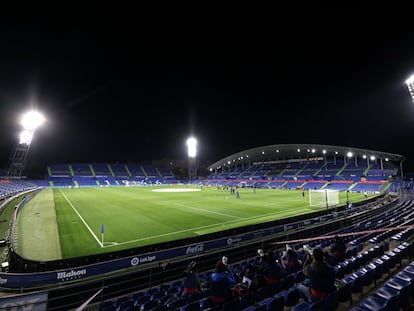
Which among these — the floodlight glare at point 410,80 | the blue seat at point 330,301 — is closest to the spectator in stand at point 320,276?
the blue seat at point 330,301

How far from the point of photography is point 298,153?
238 ft

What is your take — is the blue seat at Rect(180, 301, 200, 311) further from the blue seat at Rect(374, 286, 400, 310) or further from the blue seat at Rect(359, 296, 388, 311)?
the blue seat at Rect(374, 286, 400, 310)

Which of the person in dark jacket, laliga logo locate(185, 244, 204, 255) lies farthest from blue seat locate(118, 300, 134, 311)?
laliga logo locate(185, 244, 204, 255)

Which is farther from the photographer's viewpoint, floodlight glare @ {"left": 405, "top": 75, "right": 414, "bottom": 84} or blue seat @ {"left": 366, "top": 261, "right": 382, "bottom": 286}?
floodlight glare @ {"left": 405, "top": 75, "right": 414, "bottom": 84}

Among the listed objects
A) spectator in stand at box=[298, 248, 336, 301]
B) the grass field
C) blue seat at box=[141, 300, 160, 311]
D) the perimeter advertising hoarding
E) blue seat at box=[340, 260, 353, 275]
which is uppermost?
spectator in stand at box=[298, 248, 336, 301]

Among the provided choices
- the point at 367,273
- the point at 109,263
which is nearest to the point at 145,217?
the point at 109,263

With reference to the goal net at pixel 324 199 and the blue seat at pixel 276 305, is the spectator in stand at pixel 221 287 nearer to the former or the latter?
Result: the blue seat at pixel 276 305

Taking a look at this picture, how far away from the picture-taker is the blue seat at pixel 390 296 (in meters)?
4.00

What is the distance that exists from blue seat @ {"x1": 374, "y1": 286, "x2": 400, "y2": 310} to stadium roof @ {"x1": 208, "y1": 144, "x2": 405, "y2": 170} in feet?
177

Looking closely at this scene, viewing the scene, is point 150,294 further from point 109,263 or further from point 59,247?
point 59,247

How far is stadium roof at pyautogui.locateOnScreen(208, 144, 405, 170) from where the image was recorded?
51375 millimetres

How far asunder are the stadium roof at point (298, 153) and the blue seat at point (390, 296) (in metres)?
53.9

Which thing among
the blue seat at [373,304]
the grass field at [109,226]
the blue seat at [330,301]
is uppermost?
the blue seat at [330,301]

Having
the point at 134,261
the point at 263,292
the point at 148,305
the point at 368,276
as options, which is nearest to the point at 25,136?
the point at 134,261
